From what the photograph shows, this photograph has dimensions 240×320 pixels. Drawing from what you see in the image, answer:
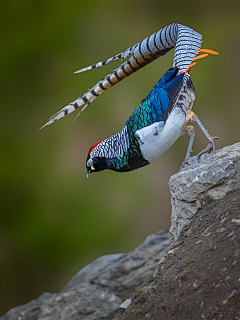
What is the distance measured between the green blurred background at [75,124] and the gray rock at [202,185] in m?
1.26

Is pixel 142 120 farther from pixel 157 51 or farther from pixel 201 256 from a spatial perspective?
pixel 201 256

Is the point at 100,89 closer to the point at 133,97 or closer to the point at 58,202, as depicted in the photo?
the point at 133,97

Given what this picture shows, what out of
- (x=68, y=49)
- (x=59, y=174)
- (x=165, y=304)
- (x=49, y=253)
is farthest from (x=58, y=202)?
(x=165, y=304)

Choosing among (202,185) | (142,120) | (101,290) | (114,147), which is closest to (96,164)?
(114,147)

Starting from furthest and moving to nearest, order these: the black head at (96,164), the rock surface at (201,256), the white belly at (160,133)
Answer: the black head at (96,164), the white belly at (160,133), the rock surface at (201,256)

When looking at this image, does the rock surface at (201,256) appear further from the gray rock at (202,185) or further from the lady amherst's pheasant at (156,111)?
the lady amherst's pheasant at (156,111)

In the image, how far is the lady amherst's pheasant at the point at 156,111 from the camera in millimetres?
1809

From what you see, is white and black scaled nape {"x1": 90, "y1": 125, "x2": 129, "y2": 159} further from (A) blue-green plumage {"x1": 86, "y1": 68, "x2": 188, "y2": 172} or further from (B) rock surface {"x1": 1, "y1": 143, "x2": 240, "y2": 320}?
(B) rock surface {"x1": 1, "y1": 143, "x2": 240, "y2": 320}

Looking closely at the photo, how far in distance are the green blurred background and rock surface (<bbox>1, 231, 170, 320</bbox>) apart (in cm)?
27

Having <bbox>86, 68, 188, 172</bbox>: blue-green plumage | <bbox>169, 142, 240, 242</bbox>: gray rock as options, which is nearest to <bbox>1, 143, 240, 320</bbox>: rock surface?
<bbox>169, 142, 240, 242</bbox>: gray rock

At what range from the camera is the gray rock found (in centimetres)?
143

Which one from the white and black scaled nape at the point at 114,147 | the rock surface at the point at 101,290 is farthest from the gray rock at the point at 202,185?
the rock surface at the point at 101,290

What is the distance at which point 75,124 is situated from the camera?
9.39 feet

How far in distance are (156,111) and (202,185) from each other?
1.81 ft
